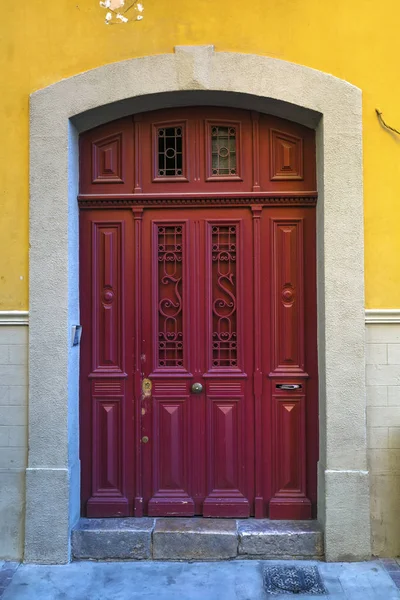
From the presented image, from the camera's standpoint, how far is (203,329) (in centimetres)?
524

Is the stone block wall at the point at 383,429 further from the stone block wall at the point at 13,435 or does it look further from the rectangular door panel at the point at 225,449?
the stone block wall at the point at 13,435

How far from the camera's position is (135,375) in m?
5.24

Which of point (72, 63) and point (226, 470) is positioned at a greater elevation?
point (72, 63)

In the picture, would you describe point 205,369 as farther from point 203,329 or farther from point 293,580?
point 293,580

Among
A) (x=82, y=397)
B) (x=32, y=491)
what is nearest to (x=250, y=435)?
(x=82, y=397)

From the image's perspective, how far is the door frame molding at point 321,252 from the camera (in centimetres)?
490

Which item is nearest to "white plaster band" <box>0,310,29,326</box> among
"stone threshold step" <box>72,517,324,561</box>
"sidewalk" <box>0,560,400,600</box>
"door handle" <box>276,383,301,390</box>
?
"stone threshold step" <box>72,517,324,561</box>

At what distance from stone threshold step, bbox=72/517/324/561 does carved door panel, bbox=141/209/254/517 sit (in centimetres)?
28

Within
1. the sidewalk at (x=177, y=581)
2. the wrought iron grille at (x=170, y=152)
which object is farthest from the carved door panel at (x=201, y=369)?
the sidewalk at (x=177, y=581)

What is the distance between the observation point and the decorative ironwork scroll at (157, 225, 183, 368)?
207 inches

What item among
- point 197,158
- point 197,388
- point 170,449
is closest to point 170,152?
point 197,158

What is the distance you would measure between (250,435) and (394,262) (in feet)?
6.46

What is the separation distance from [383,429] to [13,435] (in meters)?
3.17

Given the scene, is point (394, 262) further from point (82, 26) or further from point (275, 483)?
point (82, 26)
